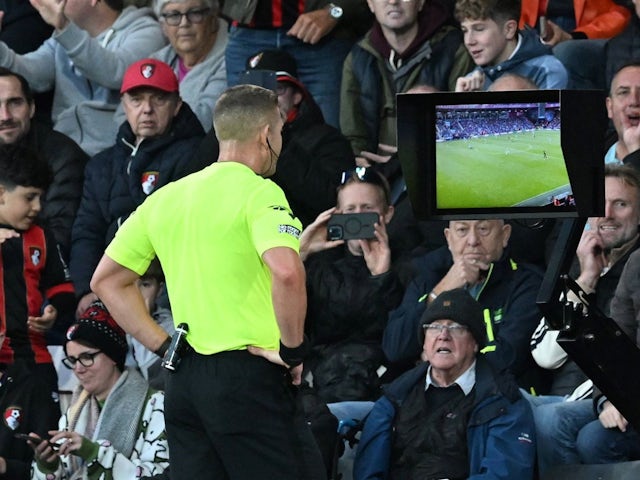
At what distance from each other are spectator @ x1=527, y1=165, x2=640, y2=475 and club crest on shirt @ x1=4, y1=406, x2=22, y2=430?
2.90 metres

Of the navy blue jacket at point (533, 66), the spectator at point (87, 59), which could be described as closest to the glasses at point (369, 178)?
the navy blue jacket at point (533, 66)

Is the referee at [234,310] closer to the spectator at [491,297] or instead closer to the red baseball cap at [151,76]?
the spectator at [491,297]

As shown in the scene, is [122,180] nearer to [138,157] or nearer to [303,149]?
[138,157]

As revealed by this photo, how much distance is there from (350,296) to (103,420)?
4.85 feet

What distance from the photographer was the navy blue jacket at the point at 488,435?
7.36 metres

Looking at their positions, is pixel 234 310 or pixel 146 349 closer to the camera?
pixel 234 310

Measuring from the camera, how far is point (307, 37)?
10.1 metres

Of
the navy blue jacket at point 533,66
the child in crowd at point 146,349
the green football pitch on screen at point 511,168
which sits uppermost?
the navy blue jacket at point 533,66

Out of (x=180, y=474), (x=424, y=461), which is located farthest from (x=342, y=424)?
(x=180, y=474)

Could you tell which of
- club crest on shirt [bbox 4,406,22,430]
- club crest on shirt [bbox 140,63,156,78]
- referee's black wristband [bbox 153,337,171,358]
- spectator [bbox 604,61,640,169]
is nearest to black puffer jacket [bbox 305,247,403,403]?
spectator [bbox 604,61,640,169]

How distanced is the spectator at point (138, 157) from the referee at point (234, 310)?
12.3ft

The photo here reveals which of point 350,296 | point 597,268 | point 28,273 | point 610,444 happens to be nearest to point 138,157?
point 28,273

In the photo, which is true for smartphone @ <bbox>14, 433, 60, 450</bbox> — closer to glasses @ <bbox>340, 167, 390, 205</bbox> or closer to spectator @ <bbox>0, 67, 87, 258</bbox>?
glasses @ <bbox>340, 167, 390, 205</bbox>

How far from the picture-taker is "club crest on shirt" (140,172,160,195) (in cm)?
995
